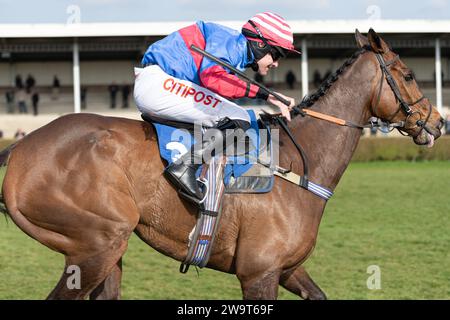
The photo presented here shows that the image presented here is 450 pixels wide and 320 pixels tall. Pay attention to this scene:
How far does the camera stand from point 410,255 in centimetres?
788

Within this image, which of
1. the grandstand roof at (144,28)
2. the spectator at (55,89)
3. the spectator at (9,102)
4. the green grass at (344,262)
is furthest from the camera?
the spectator at (55,89)

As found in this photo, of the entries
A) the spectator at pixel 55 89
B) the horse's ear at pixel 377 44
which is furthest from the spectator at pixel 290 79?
the horse's ear at pixel 377 44

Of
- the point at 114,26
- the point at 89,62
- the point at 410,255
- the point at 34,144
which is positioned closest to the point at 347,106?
the point at 34,144

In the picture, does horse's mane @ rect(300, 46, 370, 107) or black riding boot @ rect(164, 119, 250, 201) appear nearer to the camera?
black riding boot @ rect(164, 119, 250, 201)

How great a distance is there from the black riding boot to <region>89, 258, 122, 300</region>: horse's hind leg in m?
0.82

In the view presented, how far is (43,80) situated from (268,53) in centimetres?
3146

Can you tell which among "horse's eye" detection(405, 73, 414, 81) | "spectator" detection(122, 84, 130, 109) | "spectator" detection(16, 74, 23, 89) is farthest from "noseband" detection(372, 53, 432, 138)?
"spectator" detection(16, 74, 23, 89)

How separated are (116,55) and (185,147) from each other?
101 ft

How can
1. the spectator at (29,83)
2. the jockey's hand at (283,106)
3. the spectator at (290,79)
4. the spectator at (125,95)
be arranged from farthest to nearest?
the spectator at (290,79) < the spectator at (29,83) < the spectator at (125,95) < the jockey's hand at (283,106)

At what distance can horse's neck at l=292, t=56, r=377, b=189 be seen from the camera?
452 cm

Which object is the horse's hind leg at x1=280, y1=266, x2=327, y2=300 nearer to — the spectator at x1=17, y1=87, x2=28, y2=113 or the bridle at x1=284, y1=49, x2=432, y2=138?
the bridle at x1=284, y1=49, x2=432, y2=138

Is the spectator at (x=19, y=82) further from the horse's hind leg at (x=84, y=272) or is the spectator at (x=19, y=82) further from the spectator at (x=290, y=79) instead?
the horse's hind leg at (x=84, y=272)

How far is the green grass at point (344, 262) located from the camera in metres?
6.31

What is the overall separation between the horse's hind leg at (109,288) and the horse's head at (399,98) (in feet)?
6.47
